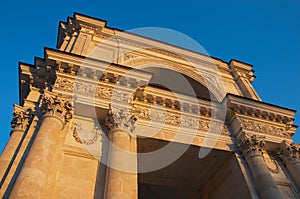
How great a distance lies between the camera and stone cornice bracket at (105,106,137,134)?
9.25 meters

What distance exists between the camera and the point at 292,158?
449 inches

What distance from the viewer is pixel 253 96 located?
50.7 ft

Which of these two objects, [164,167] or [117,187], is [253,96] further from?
[117,187]

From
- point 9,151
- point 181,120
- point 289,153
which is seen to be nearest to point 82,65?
point 9,151

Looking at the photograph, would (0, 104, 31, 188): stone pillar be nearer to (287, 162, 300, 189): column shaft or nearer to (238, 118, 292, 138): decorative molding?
(238, 118, 292, 138): decorative molding

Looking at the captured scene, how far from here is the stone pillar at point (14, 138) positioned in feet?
24.7

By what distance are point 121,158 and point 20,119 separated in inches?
148

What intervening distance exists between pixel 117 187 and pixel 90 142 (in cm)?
230

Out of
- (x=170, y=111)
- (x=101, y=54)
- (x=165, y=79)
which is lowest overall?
(x=170, y=111)

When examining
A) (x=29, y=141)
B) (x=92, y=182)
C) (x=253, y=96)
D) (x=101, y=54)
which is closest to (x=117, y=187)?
(x=92, y=182)

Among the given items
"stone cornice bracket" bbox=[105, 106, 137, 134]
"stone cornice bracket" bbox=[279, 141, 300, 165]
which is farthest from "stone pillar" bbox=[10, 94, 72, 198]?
"stone cornice bracket" bbox=[279, 141, 300, 165]

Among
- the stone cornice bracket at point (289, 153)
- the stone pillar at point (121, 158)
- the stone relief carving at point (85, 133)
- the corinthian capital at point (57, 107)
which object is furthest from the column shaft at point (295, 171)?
the corinthian capital at point (57, 107)

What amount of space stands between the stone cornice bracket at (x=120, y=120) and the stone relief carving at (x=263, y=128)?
17.2ft

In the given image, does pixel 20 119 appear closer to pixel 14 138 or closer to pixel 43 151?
pixel 14 138
